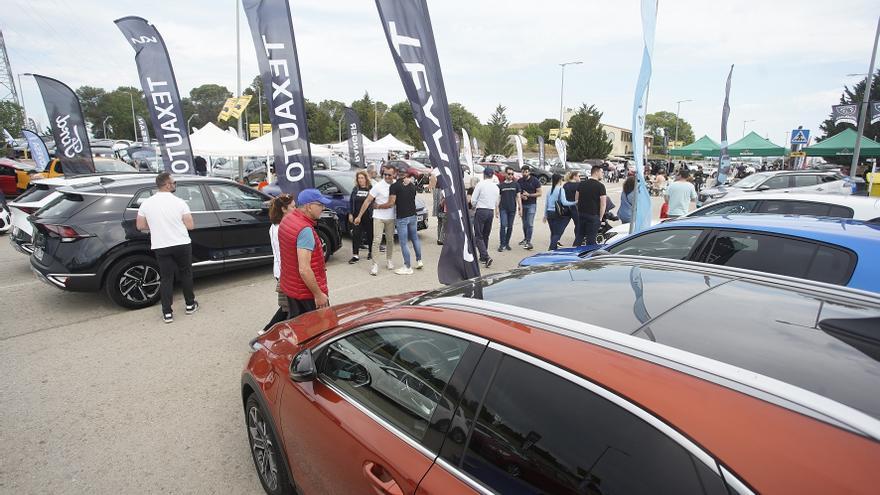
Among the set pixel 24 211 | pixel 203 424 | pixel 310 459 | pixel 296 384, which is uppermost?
pixel 24 211

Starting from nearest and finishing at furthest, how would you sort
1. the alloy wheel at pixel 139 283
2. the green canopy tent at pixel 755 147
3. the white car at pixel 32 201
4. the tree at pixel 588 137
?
1. the alloy wheel at pixel 139 283
2. the white car at pixel 32 201
3. the green canopy tent at pixel 755 147
4. the tree at pixel 588 137

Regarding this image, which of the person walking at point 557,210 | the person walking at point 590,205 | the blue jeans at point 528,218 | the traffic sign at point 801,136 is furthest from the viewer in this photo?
the traffic sign at point 801,136

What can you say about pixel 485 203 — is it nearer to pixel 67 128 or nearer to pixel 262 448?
pixel 262 448

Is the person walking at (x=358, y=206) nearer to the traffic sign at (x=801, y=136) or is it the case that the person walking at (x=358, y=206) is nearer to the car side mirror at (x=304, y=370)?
the car side mirror at (x=304, y=370)

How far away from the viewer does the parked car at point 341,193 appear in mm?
10078

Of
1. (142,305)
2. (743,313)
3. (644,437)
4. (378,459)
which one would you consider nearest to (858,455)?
(644,437)

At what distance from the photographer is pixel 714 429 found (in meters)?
1.06

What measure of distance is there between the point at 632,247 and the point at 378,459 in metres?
3.98

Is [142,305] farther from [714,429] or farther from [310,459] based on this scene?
[714,429]

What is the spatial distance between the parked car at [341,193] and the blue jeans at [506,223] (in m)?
1.74

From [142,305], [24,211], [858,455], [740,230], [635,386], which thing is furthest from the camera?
[24,211]

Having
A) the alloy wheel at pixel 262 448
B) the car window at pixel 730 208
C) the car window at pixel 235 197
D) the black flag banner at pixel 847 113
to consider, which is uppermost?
the black flag banner at pixel 847 113

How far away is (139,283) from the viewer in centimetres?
592

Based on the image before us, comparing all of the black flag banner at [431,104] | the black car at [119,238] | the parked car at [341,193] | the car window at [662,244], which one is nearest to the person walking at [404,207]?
the parked car at [341,193]
